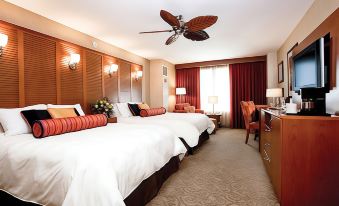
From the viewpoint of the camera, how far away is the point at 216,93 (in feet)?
23.6

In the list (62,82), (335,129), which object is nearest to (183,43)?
(62,82)

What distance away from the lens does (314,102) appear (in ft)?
6.02

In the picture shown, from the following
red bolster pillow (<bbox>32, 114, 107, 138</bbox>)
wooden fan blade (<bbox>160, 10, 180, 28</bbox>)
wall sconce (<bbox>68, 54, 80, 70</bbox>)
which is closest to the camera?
red bolster pillow (<bbox>32, 114, 107, 138</bbox>)

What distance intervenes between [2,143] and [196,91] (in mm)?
6278

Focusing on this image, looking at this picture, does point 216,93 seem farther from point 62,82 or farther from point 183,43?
point 62,82

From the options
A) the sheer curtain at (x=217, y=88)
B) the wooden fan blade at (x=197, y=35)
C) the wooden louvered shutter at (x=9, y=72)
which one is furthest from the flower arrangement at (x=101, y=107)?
the sheer curtain at (x=217, y=88)

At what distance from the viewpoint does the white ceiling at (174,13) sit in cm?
280

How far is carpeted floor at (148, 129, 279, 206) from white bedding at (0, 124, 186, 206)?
564 mm

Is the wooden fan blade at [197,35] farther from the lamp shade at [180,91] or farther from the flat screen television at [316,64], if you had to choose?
the lamp shade at [180,91]

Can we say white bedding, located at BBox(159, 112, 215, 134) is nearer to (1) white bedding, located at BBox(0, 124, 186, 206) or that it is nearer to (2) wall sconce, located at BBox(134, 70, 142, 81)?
(2) wall sconce, located at BBox(134, 70, 142, 81)

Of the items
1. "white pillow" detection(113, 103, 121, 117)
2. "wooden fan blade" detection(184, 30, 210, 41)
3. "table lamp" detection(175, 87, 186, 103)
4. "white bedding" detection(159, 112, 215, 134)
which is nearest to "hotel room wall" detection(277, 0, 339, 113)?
"wooden fan blade" detection(184, 30, 210, 41)

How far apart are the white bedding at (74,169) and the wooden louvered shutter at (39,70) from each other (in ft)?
4.25

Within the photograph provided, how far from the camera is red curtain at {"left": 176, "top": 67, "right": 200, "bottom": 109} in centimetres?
738

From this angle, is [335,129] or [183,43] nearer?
[335,129]
